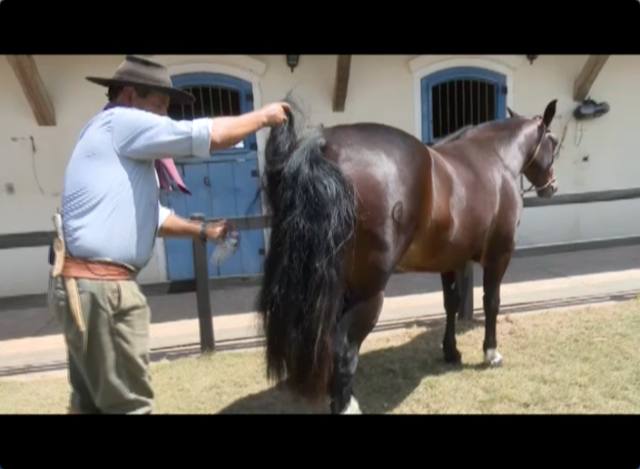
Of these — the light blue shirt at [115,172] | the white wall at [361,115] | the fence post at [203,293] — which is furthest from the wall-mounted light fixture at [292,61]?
the light blue shirt at [115,172]

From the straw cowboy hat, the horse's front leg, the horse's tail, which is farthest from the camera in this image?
→ the horse's front leg

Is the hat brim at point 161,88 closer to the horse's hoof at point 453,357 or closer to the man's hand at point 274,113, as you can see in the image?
the man's hand at point 274,113

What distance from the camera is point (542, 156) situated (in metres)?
3.96

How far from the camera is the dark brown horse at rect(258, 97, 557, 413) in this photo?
2.45 metres

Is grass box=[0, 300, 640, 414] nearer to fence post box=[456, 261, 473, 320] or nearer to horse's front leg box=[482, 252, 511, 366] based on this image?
horse's front leg box=[482, 252, 511, 366]

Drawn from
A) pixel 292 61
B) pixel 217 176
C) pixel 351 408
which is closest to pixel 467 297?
pixel 351 408

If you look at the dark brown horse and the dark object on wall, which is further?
the dark object on wall

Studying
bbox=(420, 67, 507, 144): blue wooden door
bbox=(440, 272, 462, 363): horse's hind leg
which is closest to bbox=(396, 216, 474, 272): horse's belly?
bbox=(440, 272, 462, 363): horse's hind leg

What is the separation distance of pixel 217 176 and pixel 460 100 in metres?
2.98

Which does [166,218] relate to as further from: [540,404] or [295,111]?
[540,404]

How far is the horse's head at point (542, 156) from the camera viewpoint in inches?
151

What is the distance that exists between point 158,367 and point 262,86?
128 inches

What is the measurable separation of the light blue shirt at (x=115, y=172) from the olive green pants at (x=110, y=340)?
0.14 metres
